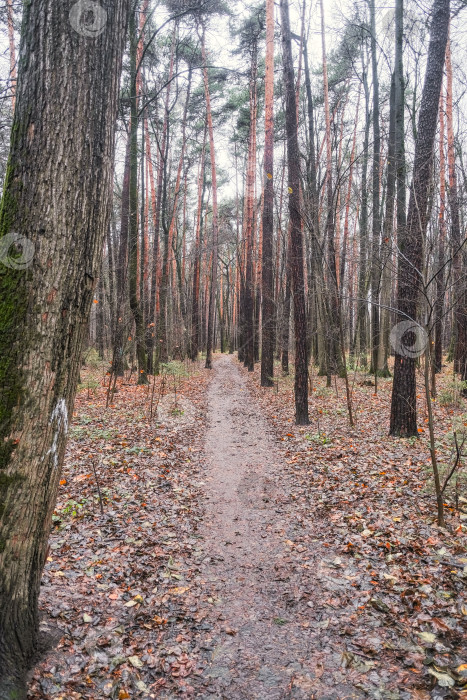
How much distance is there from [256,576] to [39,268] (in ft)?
10.6

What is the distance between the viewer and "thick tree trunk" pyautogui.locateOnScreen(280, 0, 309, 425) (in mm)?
8156

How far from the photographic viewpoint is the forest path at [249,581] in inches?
99.0

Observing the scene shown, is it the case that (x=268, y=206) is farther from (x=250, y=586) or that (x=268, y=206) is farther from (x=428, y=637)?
(x=428, y=637)

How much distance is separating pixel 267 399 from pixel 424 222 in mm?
7822

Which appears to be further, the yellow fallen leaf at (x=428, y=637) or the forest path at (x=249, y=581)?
the yellow fallen leaf at (x=428, y=637)

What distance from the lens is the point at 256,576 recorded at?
3574 mm

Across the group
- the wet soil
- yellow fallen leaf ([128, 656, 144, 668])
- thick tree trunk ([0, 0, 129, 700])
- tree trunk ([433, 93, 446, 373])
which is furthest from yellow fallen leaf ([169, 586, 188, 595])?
tree trunk ([433, 93, 446, 373])

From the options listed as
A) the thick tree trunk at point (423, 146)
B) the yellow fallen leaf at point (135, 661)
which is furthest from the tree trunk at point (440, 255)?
the yellow fallen leaf at point (135, 661)

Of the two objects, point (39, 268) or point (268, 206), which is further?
point (268, 206)

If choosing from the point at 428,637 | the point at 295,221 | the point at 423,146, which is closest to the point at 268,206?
the point at 295,221

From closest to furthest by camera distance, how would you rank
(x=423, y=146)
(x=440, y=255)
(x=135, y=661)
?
1. (x=135, y=661)
2. (x=440, y=255)
3. (x=423, y=146)

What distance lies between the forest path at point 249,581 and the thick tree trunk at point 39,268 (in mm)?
1331

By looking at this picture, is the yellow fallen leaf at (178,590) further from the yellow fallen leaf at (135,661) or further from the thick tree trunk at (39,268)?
the thick tree trunk at (39,268)

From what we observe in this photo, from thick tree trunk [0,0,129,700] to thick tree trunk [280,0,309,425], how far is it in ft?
21.0
